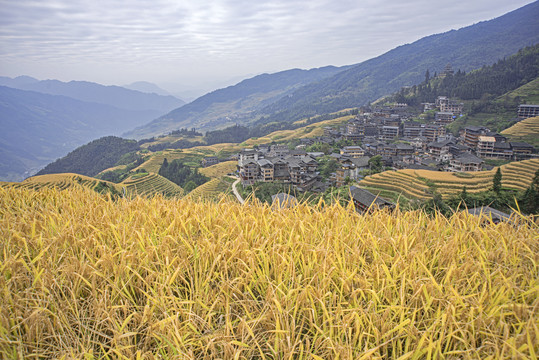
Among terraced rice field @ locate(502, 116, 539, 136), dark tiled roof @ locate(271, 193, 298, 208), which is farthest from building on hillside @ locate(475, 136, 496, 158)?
dark tiled roof @ locate(271, 193, 298, 208)

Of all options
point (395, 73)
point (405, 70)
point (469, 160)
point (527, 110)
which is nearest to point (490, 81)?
point (527, 110)

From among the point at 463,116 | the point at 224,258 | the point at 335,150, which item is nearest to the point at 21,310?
the point at 224,258

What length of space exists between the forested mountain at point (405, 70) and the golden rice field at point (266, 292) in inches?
4801

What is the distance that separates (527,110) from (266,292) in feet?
181

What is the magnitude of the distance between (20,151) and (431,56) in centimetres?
23478

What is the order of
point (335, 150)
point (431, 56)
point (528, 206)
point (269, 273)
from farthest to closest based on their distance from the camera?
point (431, 56)
point (335, 150)
point (528, 206)
point (269, 273)

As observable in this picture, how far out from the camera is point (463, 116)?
47.7 metres

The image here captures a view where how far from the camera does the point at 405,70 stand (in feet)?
500

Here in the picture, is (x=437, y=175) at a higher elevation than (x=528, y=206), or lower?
lower

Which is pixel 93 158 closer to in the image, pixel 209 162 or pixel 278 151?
pixel 209 162

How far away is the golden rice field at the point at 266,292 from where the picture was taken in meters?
1.13

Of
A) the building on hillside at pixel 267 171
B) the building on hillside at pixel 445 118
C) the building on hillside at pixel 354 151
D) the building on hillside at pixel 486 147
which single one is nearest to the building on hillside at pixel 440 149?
the building on hillside at pixel 486 147

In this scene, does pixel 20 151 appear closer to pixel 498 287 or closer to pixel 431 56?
pixel 498 287

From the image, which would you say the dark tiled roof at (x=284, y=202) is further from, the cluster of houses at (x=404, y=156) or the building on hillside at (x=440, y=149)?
the building on hillside at (x=440, y=149)
